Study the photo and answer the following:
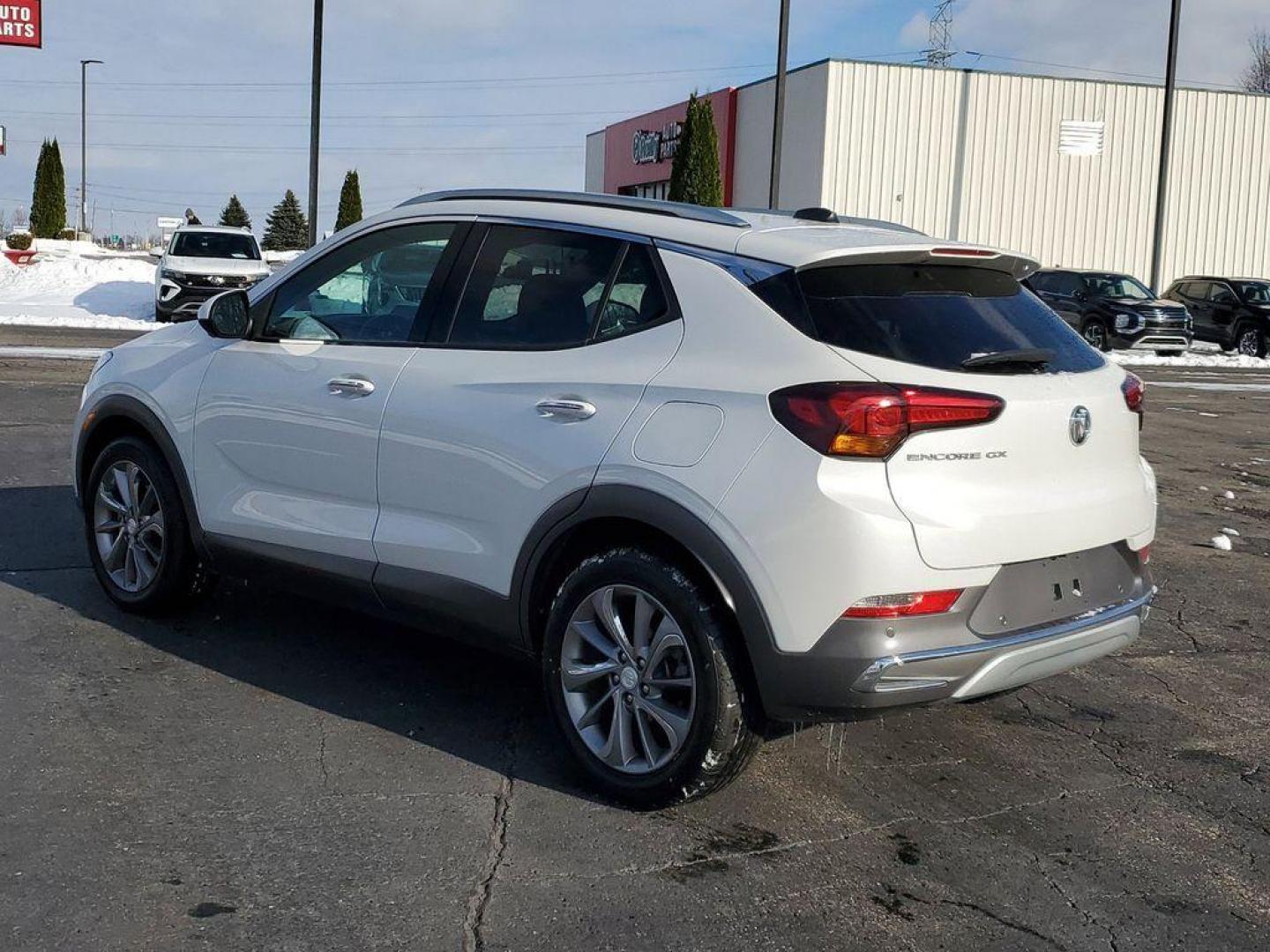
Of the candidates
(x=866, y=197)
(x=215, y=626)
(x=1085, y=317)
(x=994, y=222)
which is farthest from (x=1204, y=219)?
(x=215, y=626)

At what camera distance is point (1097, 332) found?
2844 cm

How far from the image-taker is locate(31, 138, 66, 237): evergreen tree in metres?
57.3

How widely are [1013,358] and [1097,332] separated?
25.9 m

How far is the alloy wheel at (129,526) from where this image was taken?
5699 millimetres

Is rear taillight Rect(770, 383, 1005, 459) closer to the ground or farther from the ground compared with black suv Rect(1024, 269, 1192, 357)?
closer to the ground

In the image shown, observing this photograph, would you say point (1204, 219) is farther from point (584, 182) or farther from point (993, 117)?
point (584, 182)

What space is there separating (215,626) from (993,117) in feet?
114

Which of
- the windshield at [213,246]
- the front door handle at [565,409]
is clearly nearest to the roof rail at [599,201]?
the front door handle at [565,409]

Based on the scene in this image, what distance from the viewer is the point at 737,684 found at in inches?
152

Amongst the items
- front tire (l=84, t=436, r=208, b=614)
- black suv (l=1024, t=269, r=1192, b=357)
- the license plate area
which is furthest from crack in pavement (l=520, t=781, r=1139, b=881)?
black suv (l=1024, t=269, r=1192, b=357)

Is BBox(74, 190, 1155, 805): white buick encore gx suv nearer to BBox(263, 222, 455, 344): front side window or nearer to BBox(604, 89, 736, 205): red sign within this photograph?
BBox(263, 222, 455, 344): front side window

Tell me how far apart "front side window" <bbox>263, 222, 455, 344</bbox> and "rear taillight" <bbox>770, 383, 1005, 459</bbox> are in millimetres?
1584

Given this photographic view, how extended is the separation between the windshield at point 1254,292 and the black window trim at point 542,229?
2779cm

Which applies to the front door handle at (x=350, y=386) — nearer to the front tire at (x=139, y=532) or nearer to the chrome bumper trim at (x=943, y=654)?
the front tire at (x=139, y=532)
